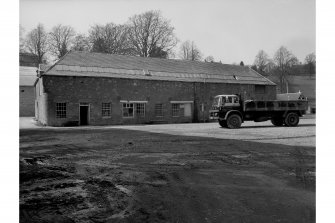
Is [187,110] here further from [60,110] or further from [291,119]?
[60,110]

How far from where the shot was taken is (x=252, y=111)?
17000mm

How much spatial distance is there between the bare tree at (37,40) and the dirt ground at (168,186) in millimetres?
2613

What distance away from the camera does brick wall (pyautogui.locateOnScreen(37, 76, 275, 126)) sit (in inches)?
788

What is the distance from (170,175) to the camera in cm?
552

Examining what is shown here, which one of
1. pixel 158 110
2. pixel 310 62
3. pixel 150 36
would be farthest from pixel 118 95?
pixel 310 62

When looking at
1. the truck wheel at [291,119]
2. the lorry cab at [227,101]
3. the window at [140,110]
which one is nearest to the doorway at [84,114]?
the window at [140,110]

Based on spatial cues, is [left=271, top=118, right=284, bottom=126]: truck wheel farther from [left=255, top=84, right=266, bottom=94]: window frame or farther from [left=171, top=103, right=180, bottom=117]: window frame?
[left=255, top=84, right=266, bottom=94]: window frame

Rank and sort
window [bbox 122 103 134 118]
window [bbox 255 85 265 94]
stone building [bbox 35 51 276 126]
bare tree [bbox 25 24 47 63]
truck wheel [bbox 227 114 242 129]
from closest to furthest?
1. bare tree [bbox 25 24 47 63]
2. truck wheel [bbox 227 114 242 129]
3. stone building [bbox 35 51 276 126]
4. window [bbox 122 103 134 118]
5. window [bbox 255 85 265 94]

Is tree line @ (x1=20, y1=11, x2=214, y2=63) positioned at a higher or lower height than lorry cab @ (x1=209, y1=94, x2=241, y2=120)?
higher

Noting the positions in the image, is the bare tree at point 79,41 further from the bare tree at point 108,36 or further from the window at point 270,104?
the window at point 270,104

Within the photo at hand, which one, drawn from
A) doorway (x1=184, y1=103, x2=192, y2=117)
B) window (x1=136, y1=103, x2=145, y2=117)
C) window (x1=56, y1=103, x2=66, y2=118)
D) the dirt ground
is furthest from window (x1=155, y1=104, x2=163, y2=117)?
the dirt ground

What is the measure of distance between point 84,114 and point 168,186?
1751 cm

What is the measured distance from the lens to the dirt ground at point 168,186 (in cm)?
362

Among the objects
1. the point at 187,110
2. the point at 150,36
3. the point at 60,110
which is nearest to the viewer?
the point at 150,36
